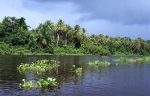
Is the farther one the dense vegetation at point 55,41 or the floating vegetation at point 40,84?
the dense vegetation at point 55,41

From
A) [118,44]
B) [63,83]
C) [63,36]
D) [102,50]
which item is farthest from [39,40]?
[63,83]

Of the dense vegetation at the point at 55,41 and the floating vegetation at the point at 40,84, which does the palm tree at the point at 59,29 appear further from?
the floating vegetation at the point at 40,84

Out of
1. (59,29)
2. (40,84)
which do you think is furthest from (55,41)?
(40,84)

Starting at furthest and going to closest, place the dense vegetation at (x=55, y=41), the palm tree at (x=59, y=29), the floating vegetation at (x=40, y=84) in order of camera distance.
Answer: the palm tree at (x=59, y=29), the dense vegetation at (x=55, y=41), the floating vegetation at (x=40, y=84)

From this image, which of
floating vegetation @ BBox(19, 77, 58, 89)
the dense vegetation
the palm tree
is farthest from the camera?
the palm tree

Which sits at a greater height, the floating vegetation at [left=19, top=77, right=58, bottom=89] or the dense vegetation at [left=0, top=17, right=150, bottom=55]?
the dense vegetation at [left=0, top=17, right=150, bottom=55]

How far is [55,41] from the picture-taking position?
467 feet

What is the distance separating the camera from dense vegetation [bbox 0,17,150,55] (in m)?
116

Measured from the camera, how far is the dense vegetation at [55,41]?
382ft

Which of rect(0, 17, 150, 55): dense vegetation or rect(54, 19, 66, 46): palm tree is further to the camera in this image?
rect(54, 19, 66, 46): palm tree

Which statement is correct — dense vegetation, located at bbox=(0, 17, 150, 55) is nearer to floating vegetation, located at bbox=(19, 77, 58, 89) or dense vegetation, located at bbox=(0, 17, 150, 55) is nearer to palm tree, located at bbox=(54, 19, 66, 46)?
palm tree, located at bbox=(54, 19, 66, 46)

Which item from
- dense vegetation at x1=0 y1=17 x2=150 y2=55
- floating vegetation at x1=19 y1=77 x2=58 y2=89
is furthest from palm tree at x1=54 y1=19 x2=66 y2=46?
floating vegetation at x1=19 y1=77 x2=58 y2=89

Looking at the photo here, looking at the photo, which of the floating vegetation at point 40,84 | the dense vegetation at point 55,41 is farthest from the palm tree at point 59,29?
the floating vegetation at point 40,84

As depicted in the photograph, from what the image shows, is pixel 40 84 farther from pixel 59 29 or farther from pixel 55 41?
pixel 55 41
